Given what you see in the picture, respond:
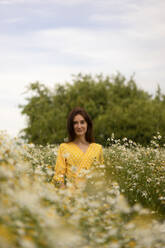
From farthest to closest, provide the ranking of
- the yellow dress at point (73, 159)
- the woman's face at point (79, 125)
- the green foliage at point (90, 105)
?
the green foliage at point (90, 105) → the woman's face at point (79, 125) → the yellow dress at point (73, 159)

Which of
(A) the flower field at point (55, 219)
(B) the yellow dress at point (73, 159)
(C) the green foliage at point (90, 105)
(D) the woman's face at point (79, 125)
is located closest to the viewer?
(A) the flower field at point (55, 219)

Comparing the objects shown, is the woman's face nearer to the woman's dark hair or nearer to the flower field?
the woman's dark hair

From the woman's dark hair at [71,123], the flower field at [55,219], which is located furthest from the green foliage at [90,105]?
the flower field at [55,219]

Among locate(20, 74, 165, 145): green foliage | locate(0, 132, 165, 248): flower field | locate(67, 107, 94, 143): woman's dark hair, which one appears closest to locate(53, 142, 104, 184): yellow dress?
locate(67, 107, 94, 143): woman's dark hair

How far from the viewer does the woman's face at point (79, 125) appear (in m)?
5.43

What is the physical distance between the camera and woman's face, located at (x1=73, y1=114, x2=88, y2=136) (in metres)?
5.43

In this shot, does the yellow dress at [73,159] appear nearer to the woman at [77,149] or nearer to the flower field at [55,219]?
the woman at [77,149]

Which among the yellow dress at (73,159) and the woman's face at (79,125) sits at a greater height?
the woman's face at (79,125)

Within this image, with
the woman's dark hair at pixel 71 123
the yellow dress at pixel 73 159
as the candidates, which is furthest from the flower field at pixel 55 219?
the woman's dark hair at pixel 71 123

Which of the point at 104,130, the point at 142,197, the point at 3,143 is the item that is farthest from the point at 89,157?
the point at 104,130

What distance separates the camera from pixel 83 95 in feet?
93.0

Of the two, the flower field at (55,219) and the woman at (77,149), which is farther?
the woman at (77,149)

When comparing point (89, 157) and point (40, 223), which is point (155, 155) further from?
point (40, 223)

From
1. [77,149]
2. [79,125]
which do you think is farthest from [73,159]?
[79,125]
